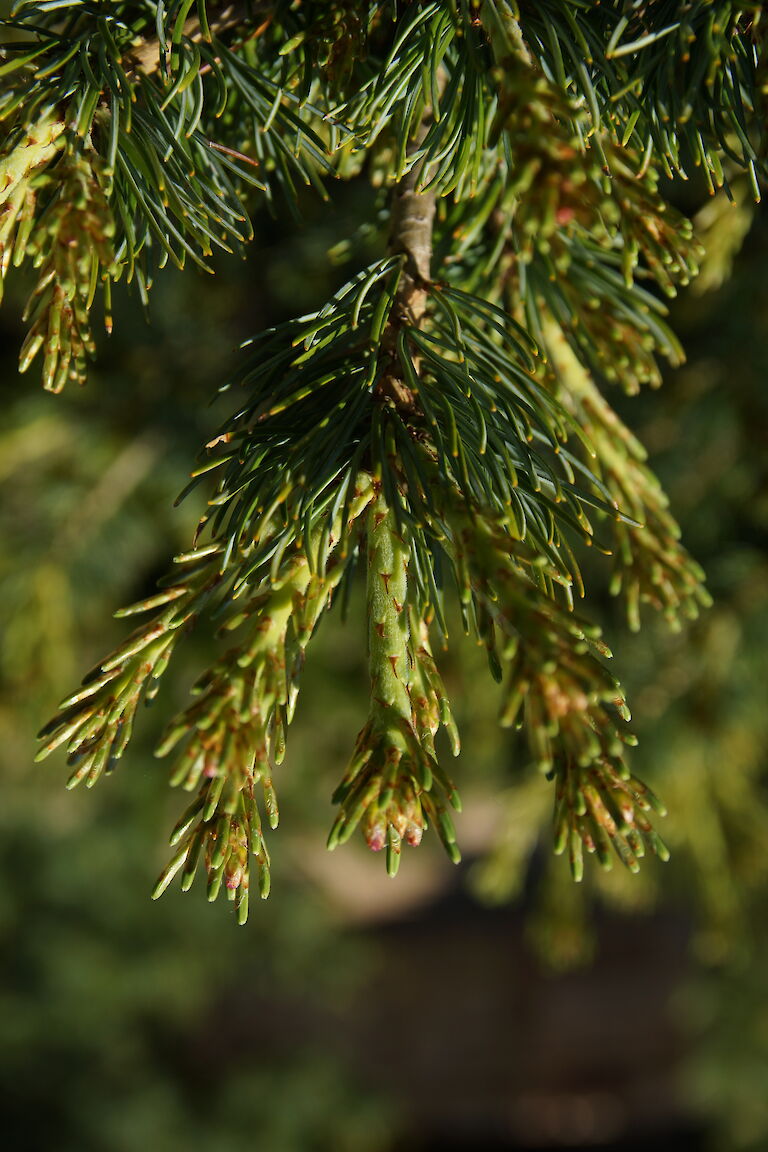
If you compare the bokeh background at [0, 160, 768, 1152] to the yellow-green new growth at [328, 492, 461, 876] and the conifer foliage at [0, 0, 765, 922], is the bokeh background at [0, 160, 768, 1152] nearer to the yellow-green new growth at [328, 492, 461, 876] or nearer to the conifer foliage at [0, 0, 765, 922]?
the conifer foliage at [0, 0, 765, 922]

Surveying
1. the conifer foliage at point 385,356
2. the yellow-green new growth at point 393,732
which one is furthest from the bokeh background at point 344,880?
the yellow-green new growth at point 393,732

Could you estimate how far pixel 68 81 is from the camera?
0.47 m

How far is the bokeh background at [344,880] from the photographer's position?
4.24 ft

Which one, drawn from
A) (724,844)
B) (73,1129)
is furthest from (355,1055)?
(724,844)

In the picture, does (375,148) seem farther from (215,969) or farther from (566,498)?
(215,969)

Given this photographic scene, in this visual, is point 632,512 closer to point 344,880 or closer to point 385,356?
point 385,356

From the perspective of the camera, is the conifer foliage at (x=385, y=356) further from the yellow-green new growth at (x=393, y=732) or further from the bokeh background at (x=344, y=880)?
the bokeh background at (x=344, y=880)

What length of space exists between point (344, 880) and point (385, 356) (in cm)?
431

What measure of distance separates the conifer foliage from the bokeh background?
0.53 feet

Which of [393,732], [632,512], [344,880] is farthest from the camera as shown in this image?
[344,880]

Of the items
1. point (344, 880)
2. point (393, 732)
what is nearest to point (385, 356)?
point (393, 732)

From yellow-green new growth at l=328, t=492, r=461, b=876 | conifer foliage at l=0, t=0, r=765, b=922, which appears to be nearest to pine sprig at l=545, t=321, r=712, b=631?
conifer foliage at l=0, t=0, r=765, b=922

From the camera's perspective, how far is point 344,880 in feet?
14.7

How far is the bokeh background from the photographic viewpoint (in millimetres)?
1292
